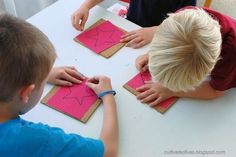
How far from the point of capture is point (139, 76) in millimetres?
989

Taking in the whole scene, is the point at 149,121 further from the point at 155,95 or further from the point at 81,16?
the point at 81,16

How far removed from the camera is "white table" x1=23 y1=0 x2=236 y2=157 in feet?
2.75

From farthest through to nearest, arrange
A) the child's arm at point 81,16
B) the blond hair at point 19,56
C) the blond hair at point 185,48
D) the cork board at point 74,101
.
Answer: the child's arm at point 81,16
the cork board at point 74,101
the blond hair at point 185,48
the blond hair at point 19,56

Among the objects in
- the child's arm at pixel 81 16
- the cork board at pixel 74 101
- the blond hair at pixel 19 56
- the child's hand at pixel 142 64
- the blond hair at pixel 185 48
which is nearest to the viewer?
the blond hair at pixel 19 56

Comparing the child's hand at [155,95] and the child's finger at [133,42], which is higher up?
the child's finger at [133,42]

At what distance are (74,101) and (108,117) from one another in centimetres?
11

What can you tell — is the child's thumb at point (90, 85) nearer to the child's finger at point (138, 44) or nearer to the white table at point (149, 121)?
the white table at point (149, 121)

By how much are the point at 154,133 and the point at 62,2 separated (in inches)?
Answer: 24.5

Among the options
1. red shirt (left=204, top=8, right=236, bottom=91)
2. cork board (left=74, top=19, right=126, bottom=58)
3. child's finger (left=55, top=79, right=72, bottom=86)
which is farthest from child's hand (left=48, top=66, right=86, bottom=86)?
red shirt (left=204, top=8, right=236, bottom=91)

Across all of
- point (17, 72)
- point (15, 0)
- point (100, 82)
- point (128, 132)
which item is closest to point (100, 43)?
point (100, 82)

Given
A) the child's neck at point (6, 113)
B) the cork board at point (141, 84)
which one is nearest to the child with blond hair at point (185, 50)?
the cork board at point (141, 84)

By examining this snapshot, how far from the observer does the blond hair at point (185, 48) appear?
0.76 metres

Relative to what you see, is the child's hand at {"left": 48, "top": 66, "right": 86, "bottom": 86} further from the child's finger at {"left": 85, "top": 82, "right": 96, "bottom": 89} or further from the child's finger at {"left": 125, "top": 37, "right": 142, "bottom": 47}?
the child's finger at {"left": 125, "top": 37, "right": 142, "bottom": 47}

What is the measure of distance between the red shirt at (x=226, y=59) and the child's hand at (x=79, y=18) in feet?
1.38
